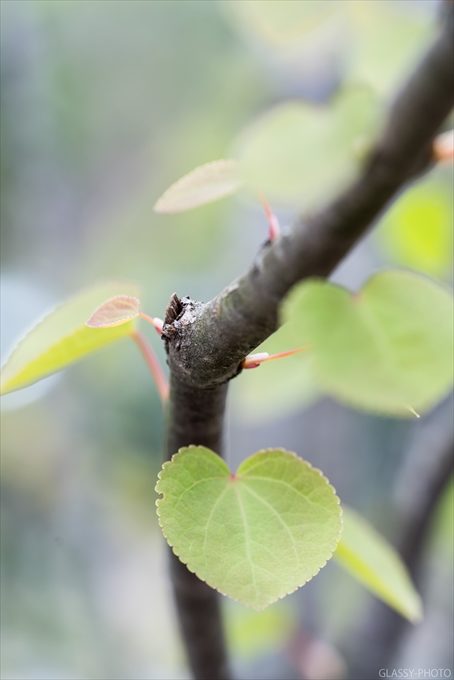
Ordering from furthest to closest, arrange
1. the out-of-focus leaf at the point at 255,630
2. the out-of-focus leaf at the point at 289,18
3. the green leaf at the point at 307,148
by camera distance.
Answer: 1. the out-of-focus leaf at the point at 255,630
2. the out-of-focus leaf at the point at 289,18
3. the green leaf at the point at 307,148

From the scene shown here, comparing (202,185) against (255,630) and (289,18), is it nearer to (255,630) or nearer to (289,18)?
(289,18)

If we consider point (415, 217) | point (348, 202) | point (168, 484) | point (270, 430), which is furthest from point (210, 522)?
point (270, 430)

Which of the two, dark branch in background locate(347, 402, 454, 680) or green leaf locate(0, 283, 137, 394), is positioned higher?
green leaf locate(0, 283, 137, 394)

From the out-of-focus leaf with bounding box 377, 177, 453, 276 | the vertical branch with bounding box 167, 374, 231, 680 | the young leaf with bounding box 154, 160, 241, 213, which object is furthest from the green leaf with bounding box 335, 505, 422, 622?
the out-of-focus leaf with bounding box 377, 177, 453, 276

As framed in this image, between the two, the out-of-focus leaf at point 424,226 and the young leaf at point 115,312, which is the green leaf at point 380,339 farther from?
the out-of-focus leaf at point 424,226

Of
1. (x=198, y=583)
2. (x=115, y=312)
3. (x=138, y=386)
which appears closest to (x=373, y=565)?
(x=198, y=583)

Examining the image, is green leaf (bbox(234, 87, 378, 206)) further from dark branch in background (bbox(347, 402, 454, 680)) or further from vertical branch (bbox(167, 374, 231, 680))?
dark branch in background (bbox(347, 402, 454, 680))

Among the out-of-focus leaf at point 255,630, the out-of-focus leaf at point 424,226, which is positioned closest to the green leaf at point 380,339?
the out-of-focus leaf at point 424,226

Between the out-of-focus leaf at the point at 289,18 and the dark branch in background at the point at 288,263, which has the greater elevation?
the out-of-focus leaf at the point at 289,18
